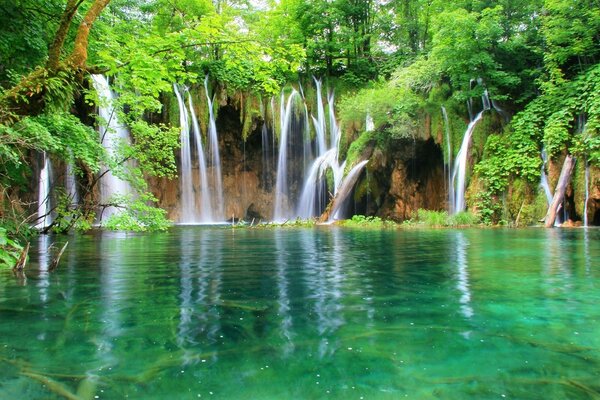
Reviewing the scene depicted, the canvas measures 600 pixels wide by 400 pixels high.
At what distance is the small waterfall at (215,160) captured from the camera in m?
29.2

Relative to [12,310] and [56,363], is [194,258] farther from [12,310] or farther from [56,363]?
[56,363]

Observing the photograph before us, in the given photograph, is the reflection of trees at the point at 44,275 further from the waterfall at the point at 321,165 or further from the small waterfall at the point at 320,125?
the small waterfall at the point at 320,125

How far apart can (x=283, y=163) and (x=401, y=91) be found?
9.68m

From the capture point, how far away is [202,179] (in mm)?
30562

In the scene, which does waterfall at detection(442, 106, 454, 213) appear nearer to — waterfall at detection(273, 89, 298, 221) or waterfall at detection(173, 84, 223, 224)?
waterfall at detection(273, 89, 298, 221)

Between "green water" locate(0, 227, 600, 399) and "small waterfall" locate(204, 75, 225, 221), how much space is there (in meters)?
23.3

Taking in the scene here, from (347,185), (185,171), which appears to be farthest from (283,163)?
(347,185)

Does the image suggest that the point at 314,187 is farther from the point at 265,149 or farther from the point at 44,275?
the point at 44,275

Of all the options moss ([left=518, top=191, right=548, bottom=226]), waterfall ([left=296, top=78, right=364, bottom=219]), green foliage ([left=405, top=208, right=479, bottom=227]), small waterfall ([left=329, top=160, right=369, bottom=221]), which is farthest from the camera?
waterfall ([left=296, top=78, right=364, bottom=219])

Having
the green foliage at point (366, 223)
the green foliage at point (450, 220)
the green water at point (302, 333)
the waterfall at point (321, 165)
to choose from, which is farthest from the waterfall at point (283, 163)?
the green water at point (302, 333)

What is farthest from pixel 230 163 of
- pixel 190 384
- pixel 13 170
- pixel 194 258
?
pixel 190 384

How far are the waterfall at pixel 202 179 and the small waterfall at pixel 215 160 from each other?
0.55 m

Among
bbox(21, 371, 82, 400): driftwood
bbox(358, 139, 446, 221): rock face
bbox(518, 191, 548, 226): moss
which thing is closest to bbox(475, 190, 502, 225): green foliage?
bbox(518, 191, 548, 226): moss

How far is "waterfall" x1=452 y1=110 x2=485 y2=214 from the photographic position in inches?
890
